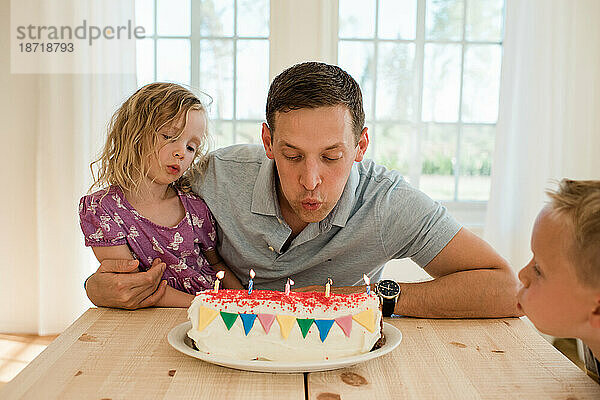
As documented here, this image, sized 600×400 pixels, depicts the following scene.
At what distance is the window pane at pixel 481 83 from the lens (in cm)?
388

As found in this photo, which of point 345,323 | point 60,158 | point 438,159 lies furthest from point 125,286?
point 438,159

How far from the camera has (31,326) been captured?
384 cm

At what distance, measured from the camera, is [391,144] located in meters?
3.87

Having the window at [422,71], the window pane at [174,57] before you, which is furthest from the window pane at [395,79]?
the window pane at [174,57]

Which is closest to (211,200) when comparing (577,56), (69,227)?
(69,227)

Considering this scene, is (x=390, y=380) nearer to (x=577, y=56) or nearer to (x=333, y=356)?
(x=333, y=356)

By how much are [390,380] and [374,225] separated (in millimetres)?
642

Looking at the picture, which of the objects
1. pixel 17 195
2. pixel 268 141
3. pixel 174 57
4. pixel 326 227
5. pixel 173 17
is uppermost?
pixel 173 17

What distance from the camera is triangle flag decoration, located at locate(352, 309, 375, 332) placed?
4.25 ft

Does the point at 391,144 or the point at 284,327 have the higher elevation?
the point at 391,144

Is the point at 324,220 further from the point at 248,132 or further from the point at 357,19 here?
the point at 357,19

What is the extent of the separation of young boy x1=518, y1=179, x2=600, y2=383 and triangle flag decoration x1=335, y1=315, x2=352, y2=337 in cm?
32

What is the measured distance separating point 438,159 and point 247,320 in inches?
112

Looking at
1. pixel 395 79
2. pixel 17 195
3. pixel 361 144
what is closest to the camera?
pixel 361 144
